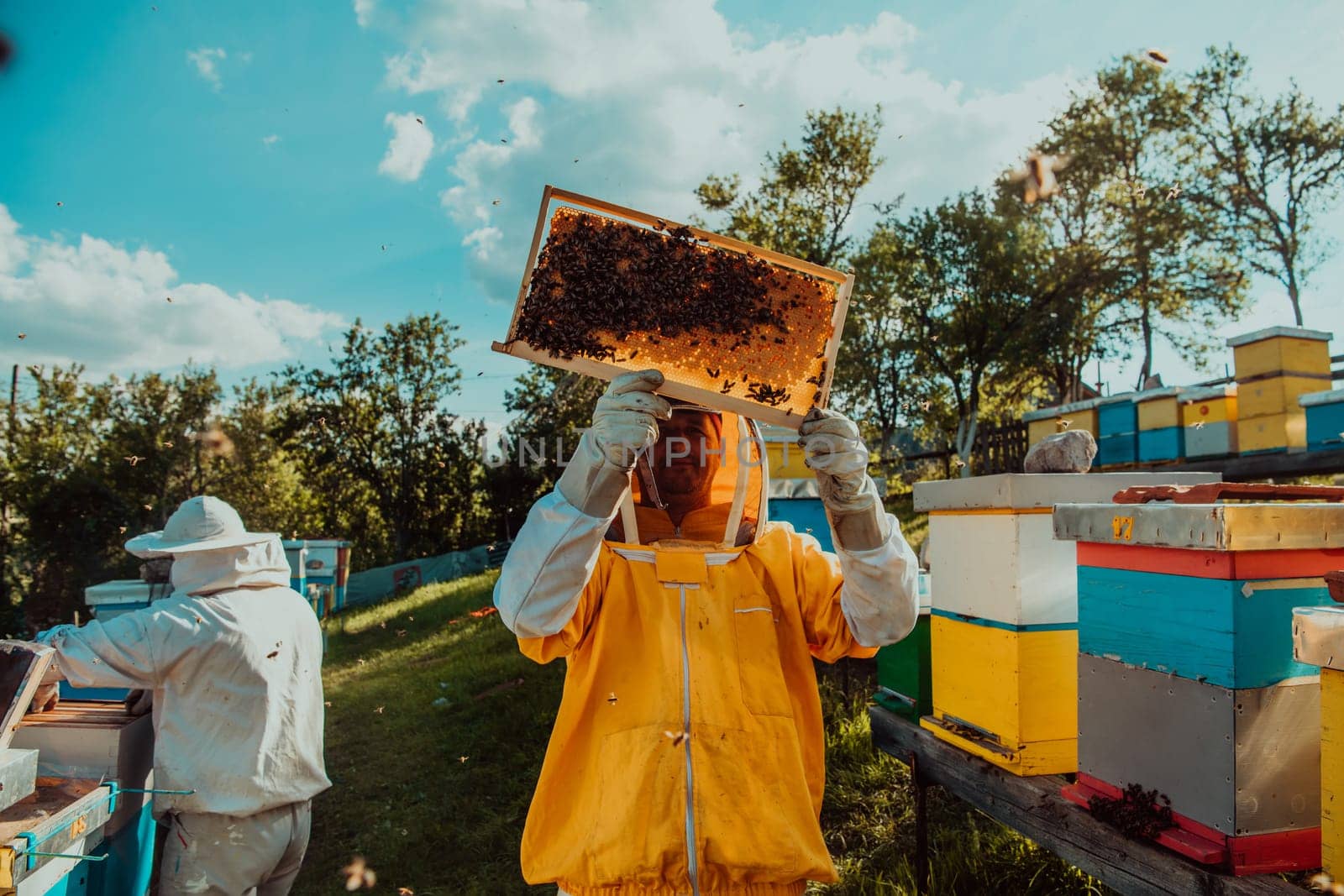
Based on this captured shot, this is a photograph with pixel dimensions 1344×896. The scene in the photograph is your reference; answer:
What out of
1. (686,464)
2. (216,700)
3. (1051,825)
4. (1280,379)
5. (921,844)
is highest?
(1280,379)

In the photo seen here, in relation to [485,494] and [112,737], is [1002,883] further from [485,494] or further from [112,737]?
[485,494]

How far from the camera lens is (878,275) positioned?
1788 cm

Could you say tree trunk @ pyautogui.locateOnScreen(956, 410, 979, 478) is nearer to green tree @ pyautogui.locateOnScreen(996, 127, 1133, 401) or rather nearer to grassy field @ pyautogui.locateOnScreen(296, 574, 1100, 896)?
green tree @ pyautogui.locateOnScreen(996, 127, 1133, 401)

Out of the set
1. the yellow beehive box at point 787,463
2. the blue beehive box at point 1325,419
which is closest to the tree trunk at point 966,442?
the blue beehive box at point 1325,419

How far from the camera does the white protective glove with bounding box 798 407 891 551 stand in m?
1.85

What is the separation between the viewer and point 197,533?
3.21 m

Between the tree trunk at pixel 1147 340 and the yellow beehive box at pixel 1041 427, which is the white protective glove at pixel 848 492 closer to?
the yellow beehive box at pixel 1041 427

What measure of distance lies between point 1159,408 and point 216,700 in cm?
1224

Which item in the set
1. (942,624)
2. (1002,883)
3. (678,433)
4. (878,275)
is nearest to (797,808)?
(678,433)

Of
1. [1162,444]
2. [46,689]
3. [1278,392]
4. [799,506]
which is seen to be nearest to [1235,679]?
[46,689]

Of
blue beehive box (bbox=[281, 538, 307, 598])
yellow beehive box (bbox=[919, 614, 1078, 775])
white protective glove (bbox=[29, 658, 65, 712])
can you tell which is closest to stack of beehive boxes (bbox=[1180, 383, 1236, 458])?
yellow beehive box (bbox=[919, 614, 1078, 775])

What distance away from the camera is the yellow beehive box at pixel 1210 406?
10.4m

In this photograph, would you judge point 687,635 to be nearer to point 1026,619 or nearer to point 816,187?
point 1026,619

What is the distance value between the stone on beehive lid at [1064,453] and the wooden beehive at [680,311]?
1765 millimetres
